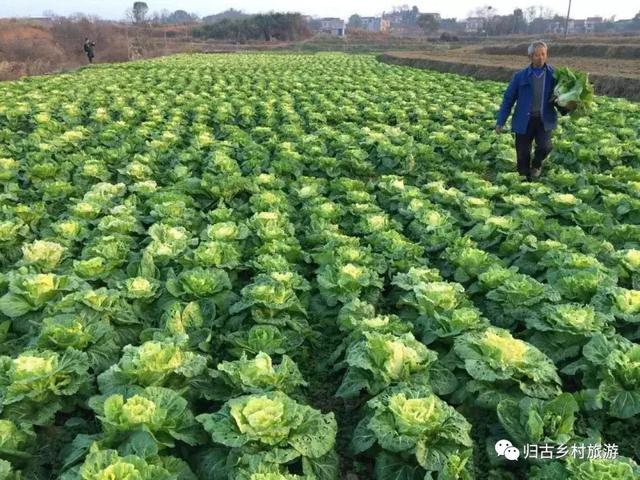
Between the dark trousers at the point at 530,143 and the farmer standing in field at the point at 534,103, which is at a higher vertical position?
the farmer standing in field at the point at 534,103

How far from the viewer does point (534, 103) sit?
7.20 metres

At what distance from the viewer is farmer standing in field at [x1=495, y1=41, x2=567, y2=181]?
7.12m

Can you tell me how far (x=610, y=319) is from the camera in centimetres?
352

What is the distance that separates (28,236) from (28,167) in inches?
97.5

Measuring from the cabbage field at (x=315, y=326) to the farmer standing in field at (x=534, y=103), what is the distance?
69cm

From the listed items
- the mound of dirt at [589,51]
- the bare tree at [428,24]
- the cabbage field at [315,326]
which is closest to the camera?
the cabbage field at [315,326]

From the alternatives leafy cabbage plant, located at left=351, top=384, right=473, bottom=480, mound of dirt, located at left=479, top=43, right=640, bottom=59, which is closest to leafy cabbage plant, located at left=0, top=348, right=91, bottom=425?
leafy cabbage plant, located at left=351, top=384, right=473, bottom=480
